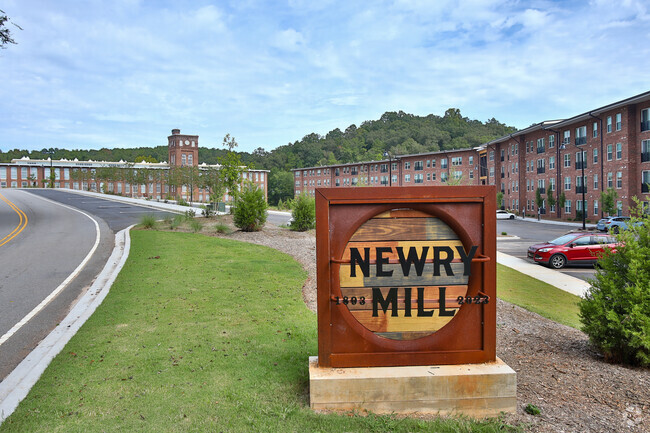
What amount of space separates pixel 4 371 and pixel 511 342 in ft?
21.5

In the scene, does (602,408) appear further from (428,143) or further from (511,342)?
(428,143)

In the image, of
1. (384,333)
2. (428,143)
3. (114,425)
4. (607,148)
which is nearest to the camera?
(114,425)

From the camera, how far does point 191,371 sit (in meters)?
5.06

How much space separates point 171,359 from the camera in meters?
5.45

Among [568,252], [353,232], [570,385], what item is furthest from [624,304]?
[568,252]

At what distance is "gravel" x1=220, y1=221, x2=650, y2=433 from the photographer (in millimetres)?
3855

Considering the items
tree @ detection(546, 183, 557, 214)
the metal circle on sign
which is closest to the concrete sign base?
the metal circle on sign

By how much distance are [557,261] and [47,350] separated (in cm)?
1912

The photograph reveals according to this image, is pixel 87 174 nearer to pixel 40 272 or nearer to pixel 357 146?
pixel 357 146

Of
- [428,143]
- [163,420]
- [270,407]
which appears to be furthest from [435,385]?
[428,143]

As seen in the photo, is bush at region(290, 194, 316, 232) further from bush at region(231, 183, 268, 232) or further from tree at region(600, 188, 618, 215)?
tree at region(600, 188, 618, 215)

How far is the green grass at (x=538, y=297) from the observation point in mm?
10141

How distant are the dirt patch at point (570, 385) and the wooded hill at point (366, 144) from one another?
88.5m

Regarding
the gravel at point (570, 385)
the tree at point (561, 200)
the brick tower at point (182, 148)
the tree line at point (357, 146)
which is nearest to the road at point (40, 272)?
the gravel at point (570, 385)
